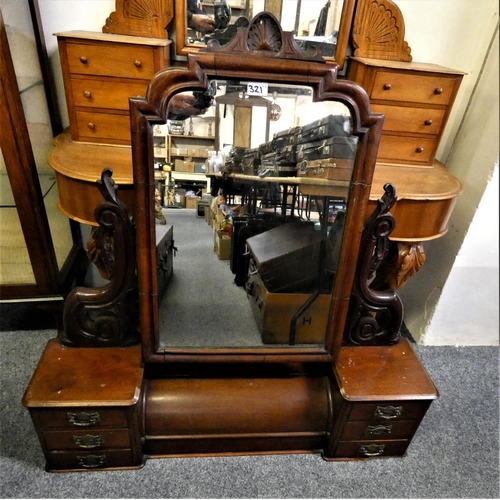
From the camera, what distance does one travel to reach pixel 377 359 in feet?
3.93

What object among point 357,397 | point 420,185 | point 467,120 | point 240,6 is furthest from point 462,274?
point 240,6

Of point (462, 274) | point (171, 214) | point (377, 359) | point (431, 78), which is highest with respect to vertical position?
point (431, 78)

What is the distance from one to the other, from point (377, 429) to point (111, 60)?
1452 mm

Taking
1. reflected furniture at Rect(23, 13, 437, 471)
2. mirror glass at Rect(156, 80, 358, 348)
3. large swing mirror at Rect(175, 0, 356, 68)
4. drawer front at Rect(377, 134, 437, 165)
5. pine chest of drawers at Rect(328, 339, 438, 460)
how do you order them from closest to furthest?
mirror glass at Rect(156, 80, 358, 348) → reflected furniture at Rect(23, 13, 437, 471) → pine chest of drawers at Rect(328, 339, 438, 460) → large swing mirror at Rect(175, 0, 356, 68) → drawer front at Rect(377, 134, 437, 165)

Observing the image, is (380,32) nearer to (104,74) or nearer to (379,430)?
(104,74)

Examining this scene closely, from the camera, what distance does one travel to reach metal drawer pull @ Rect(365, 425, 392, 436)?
1.15 metres

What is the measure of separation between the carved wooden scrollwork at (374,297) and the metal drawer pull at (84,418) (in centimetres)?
80

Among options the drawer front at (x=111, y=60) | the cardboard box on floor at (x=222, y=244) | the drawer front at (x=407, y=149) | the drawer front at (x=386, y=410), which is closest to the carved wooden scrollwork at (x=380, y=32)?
the drawer front at (x=407, y=149)

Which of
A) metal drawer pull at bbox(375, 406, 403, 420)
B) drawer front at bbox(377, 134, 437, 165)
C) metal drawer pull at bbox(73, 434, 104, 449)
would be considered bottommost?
metal drawer pull at bbox(73, 434, 104, 449)

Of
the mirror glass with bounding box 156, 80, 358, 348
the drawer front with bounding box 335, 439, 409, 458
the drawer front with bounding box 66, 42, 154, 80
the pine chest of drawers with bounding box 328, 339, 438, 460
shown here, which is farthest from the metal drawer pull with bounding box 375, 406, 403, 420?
the drawer front with bounding box 66, 42, 154, 80

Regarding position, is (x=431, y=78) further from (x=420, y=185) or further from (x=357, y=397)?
(x=357, y=397)

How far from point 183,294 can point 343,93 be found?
2.27 feet

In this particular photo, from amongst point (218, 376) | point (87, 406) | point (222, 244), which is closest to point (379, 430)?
point (218, 376)

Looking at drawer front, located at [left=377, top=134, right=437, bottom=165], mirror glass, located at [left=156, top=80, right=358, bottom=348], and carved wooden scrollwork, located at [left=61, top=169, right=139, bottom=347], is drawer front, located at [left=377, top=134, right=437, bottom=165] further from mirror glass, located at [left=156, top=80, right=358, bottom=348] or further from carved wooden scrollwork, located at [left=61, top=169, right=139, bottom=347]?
carved wooden scrollwork, located at [left=61, top=169, right=139, bottom=347]
